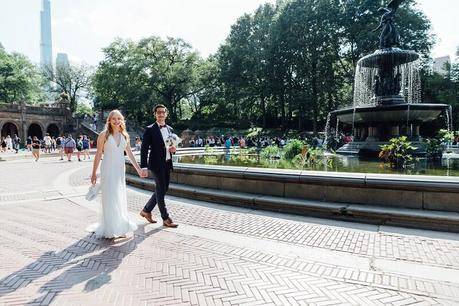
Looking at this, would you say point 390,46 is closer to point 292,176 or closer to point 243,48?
point 292,176

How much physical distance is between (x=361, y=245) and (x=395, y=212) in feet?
4.39

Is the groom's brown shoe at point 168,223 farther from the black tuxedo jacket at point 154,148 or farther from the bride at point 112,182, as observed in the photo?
the black tuxedo jacket at point 154,148

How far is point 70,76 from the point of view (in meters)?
71.8

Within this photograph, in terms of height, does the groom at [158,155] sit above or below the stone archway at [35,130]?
below

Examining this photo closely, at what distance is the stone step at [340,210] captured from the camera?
5.71 meters

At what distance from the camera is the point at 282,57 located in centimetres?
4141

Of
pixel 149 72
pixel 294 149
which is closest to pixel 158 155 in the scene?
pixel 294 149

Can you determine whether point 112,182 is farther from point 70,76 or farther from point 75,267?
point 70,76

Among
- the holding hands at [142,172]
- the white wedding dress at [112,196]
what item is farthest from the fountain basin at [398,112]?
the white wedding dress at [112,196]

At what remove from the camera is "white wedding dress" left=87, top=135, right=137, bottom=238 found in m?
5.43

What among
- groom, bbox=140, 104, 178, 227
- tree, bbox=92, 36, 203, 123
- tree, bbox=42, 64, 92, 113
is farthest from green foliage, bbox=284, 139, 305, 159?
tree, bbox=42, 64, 92, 113

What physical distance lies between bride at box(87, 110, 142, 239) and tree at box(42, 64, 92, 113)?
72449 mm

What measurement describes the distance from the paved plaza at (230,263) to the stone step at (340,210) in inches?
8.9

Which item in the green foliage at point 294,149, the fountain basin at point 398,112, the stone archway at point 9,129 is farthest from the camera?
the stone archway at point 9,129
